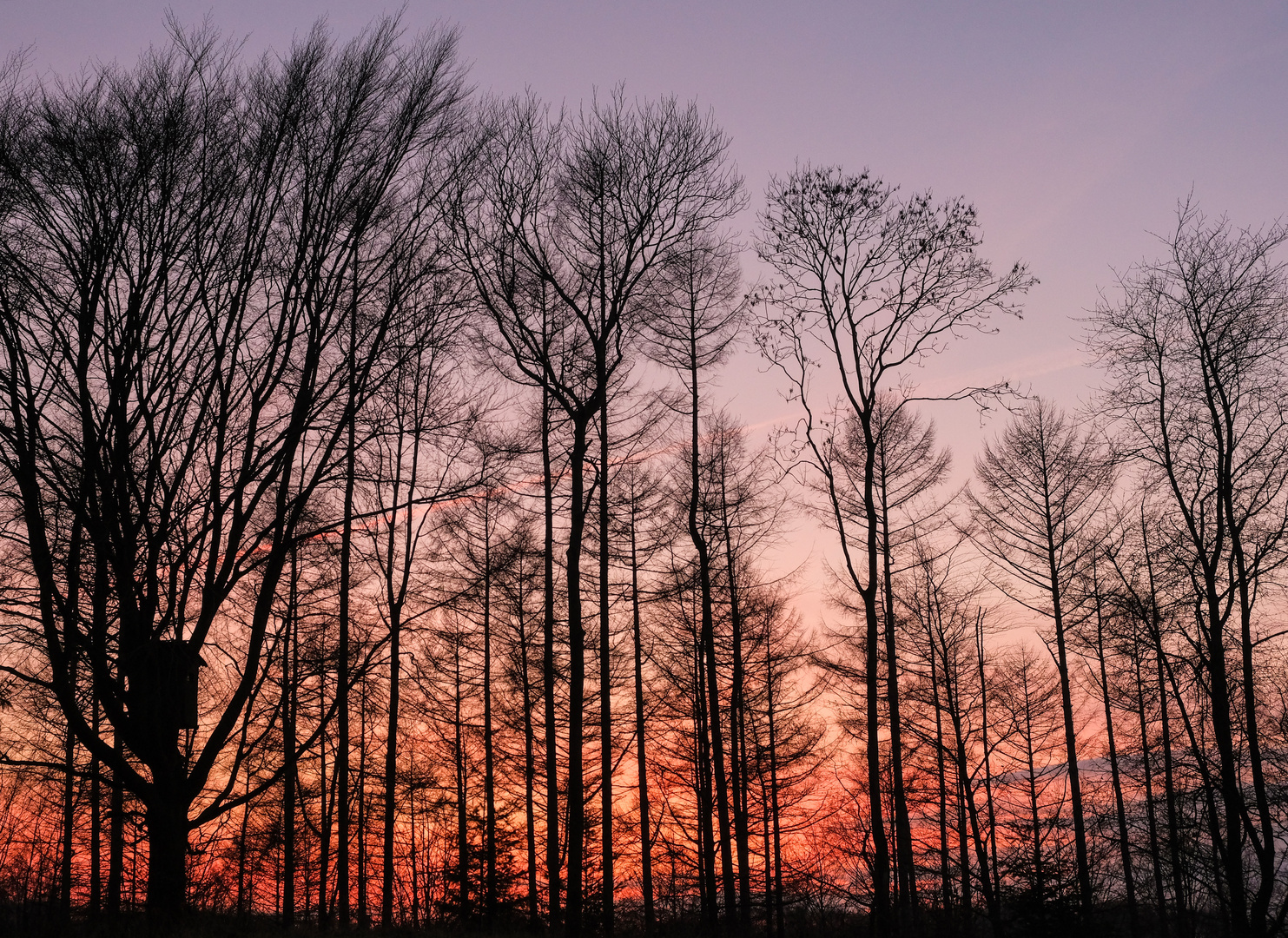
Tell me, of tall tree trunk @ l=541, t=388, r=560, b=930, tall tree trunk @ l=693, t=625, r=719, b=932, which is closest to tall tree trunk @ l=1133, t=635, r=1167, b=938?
tall tree trunk @ l=693, t=625, r=719, b=932

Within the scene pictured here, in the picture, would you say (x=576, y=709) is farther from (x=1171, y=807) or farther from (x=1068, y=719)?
(x=1171, y=807)

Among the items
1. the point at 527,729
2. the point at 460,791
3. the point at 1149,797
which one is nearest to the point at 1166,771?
the point at 1149,797

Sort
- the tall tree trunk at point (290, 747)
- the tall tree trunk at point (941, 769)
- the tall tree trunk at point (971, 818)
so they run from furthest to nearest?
the tall tree trunk at point (941, 769) < the tall tree trunk at point (971, 818) < the tall tree trunk at point (290, 747)

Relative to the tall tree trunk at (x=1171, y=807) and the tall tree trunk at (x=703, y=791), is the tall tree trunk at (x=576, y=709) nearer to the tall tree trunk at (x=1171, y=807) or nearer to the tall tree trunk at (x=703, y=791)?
the tall tree trunk at (x=703, y=791)

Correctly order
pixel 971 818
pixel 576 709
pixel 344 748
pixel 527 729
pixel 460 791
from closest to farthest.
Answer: pixel 576 709
pixel 344 748
pixel 971 818
pixel 527 729
pixel 460 791

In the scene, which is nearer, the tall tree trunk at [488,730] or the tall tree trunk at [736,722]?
the tall tree trunk at [736,722]

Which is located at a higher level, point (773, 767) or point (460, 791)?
point (773, 767)

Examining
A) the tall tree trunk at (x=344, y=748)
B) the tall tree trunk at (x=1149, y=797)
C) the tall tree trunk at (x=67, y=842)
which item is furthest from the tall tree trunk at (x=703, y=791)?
the tall tree trunk at (x=67, y=842)

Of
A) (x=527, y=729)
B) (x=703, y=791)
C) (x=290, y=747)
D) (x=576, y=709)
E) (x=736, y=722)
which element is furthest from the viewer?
(x=527, y=729)

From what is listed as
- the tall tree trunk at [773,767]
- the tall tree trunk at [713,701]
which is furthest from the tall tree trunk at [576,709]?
the tall tree trunk at [773,767]

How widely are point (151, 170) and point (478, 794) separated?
18.7 meters

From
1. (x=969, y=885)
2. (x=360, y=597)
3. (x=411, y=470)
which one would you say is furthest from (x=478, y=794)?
(x=969, y=885)

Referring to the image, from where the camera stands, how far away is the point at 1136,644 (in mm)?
21172

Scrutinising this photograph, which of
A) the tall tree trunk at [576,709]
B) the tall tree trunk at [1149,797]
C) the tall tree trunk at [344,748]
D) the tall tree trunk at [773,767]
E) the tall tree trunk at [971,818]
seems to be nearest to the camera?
the tall tree trunk at [576,709]
